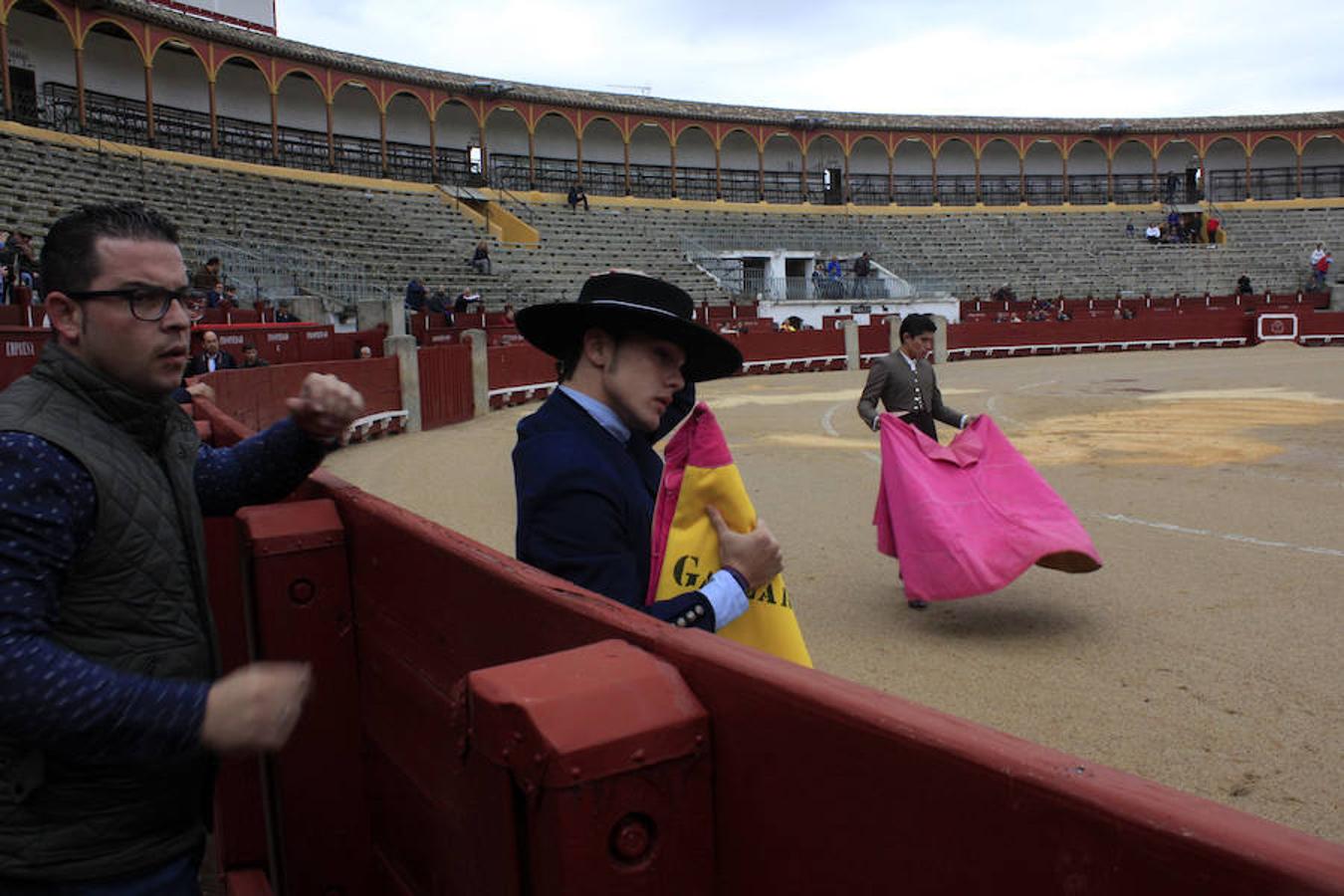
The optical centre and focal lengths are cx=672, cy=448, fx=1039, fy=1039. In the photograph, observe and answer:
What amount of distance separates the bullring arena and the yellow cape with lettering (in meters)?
0.32

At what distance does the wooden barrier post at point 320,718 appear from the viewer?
2006mm

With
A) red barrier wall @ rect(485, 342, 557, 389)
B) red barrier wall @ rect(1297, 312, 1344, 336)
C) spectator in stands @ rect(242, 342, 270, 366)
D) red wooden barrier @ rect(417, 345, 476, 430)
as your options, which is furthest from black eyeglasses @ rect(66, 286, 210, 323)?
red barrier wall @ rect(1297, 312, 1344, 336)

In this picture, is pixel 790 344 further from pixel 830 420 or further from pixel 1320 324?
pixel 1320 324

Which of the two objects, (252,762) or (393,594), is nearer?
(393,594)

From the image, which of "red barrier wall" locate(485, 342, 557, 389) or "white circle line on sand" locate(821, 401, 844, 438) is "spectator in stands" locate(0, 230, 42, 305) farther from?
"white circle line on sand" locate(821, 401, 844, 438)

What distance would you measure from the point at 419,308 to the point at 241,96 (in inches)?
648

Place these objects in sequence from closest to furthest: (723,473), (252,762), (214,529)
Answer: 1. (723,473)
2. (252,762)
3. (214,529)

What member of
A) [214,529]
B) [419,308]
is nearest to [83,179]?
[419,308]

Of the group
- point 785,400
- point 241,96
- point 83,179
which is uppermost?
point 241,96

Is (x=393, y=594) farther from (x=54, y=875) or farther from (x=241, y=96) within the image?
(x=241, y=96)

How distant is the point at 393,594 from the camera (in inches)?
74.0

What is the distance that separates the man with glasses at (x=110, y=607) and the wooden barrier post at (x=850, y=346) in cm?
2648

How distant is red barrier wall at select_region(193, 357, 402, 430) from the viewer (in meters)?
9.80

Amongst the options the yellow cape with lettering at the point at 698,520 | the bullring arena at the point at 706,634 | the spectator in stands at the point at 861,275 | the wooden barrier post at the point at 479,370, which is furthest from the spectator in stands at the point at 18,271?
the spectator in stands at the point at 861,275
